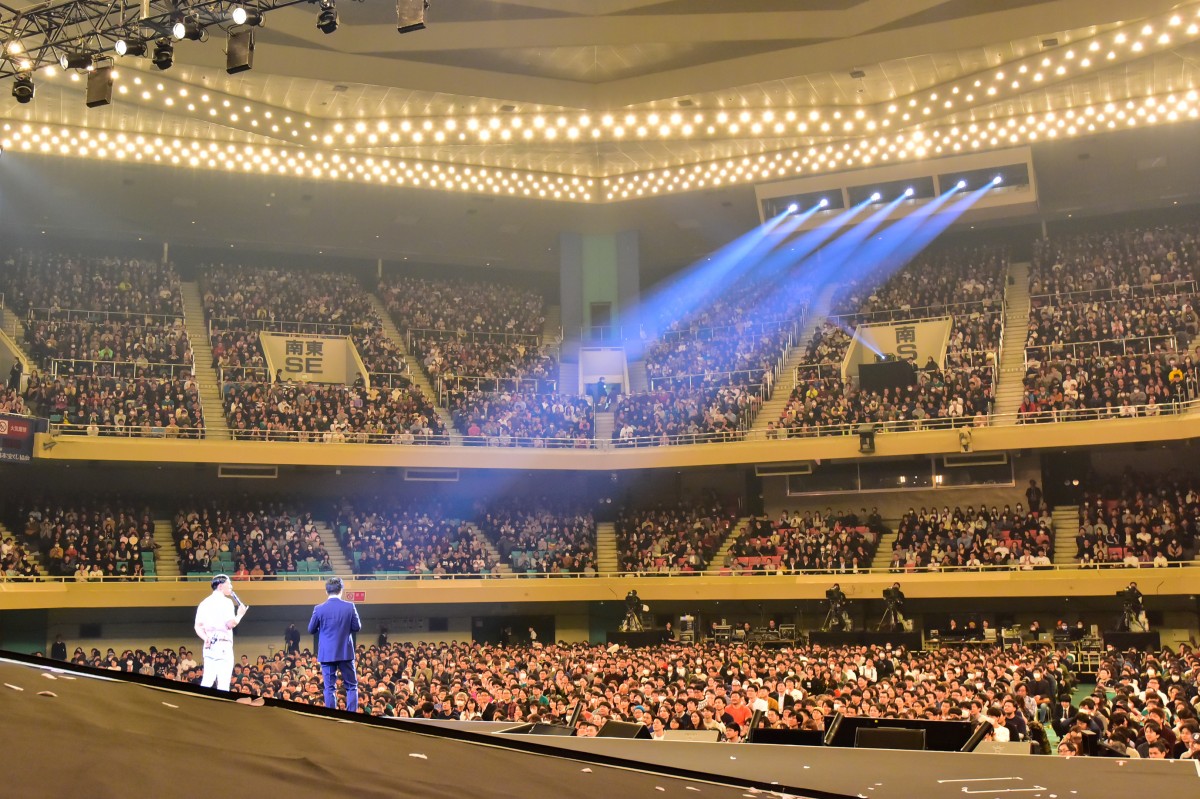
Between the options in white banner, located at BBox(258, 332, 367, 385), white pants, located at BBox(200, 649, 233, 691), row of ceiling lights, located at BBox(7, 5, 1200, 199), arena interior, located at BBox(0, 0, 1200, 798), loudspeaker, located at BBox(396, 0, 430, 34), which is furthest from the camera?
white banner, located at BBox(258, 332, 367, 385)

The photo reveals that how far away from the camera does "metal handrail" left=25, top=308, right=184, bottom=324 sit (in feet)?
95.3

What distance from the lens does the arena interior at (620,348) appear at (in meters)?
23.3

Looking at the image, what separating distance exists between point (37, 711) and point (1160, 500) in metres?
27.8

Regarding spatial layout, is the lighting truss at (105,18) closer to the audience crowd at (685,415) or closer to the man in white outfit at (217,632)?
the man in white outfit at (217,632)

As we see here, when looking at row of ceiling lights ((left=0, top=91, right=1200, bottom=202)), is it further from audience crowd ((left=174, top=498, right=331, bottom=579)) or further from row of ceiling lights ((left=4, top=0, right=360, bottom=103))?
row of ceiling lights ((left=4, top=0, right=360, bottom=103))

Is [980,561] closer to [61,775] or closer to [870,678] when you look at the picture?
[870,678]

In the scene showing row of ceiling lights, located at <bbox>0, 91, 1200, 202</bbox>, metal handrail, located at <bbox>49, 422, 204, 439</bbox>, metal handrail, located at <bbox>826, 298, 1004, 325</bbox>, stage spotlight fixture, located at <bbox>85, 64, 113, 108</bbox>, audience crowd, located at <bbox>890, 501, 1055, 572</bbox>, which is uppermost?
row of ceiling lights, located at <bbox>0, 91, 1200, 202</bbox>

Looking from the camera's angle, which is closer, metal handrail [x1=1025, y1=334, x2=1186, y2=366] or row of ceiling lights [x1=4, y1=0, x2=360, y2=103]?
row of ceiling lights [x1=4, y1=0, x2=360, y2=103]

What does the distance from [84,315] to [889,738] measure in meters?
27.1

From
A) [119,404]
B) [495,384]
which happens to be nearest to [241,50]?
[119,404]

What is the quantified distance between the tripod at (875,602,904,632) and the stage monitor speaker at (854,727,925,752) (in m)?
16.5

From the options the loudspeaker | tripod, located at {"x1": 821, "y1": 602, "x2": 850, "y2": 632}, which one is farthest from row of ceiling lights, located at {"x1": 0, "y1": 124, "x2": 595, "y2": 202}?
the loudspeaker

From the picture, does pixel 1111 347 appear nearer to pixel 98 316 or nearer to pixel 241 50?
pixel 241 50

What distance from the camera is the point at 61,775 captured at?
80.7 inches
